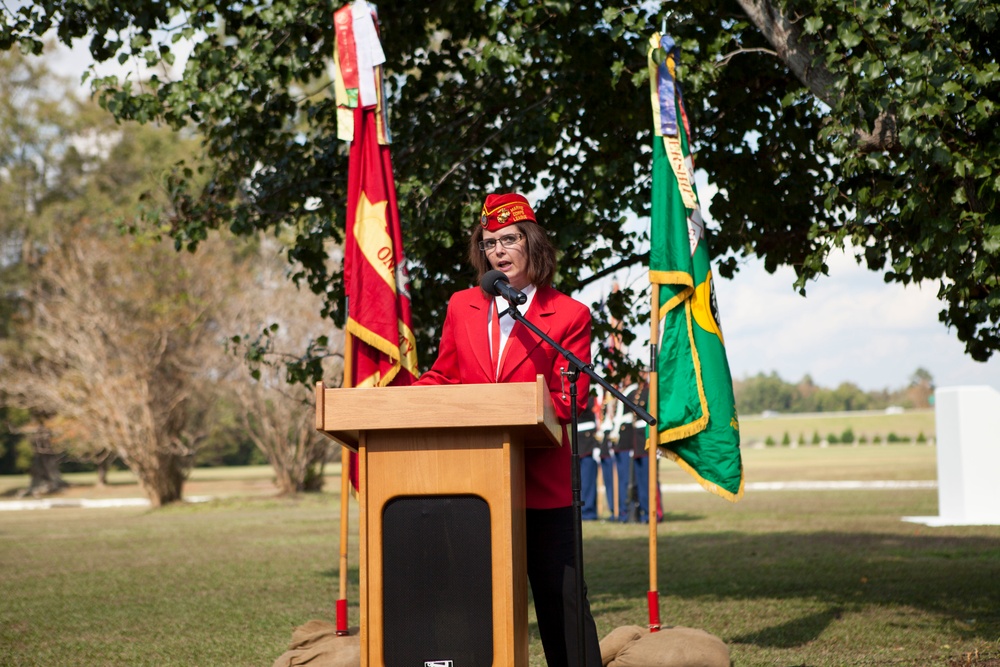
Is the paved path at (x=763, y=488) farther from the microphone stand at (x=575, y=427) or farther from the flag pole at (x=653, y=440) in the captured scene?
the microphone stand at (x=575, y=427)

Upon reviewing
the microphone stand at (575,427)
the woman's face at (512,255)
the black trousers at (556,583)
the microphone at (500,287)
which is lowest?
the black trousers at (556,583)

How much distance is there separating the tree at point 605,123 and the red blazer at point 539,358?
251cm

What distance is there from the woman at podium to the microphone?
0.19 m

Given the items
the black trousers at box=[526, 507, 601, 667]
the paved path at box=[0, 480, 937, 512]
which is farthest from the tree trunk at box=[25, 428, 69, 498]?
the black trousers at box=[526, 507, 601, 667]

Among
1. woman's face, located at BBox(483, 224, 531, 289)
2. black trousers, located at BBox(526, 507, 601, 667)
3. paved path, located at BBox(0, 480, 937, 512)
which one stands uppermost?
woman's face, located at BBox(483, 224, 531, 289)

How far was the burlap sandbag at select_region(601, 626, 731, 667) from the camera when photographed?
16.7 feet

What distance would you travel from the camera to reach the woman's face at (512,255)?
165 inches

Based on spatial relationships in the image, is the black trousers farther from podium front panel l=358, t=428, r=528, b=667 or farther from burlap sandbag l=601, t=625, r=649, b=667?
burlap sandbag l=601, t=625, r=649, b=667

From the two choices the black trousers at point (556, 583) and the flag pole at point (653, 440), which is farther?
the flag pole at point (653, 440)

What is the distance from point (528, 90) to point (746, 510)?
12123 mm

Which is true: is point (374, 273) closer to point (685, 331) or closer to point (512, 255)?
point (685, 331)

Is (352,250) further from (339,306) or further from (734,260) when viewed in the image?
(734,260)

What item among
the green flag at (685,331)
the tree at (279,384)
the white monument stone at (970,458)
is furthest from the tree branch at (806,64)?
the tree at (279,384)

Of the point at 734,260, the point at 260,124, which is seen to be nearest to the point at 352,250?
the point at 260,124
